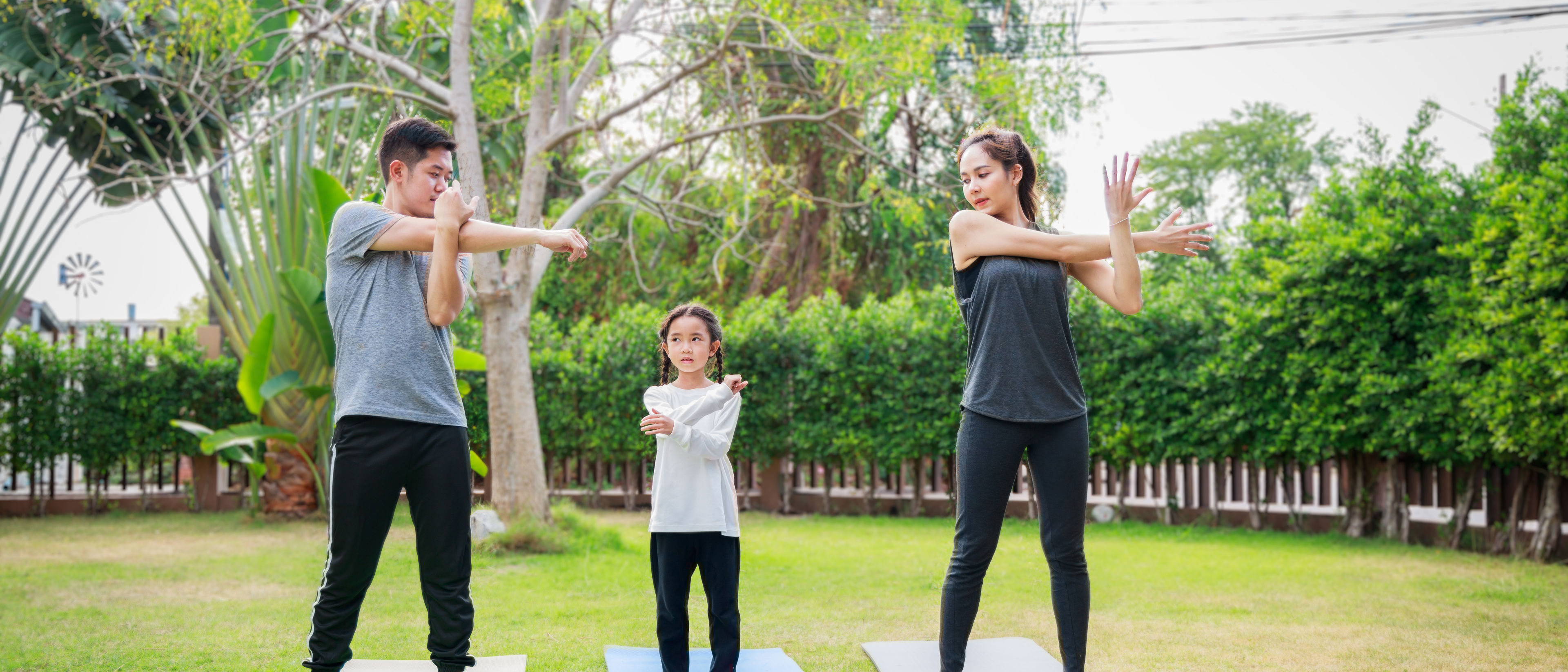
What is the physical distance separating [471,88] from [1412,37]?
7856mm

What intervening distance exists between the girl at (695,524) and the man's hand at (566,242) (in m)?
0.56

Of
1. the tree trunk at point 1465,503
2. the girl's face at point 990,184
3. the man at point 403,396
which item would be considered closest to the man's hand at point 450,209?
the man at point 403,396

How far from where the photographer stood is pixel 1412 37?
8.98 metres

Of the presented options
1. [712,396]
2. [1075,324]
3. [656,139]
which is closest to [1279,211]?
[1075,324]

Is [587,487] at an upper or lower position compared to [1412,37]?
lower

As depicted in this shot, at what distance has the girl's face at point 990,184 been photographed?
272 cm

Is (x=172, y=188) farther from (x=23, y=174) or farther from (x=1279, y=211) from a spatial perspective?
(x=1279, y=211)

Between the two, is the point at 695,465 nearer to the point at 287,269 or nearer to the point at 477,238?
the point at 477,238

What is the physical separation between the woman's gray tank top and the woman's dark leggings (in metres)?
0.04

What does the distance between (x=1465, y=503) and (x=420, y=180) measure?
262 inches

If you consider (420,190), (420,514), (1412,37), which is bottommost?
(420,514)

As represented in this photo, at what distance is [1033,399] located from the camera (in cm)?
255

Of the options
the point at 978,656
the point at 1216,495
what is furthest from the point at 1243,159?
the point at 978,656

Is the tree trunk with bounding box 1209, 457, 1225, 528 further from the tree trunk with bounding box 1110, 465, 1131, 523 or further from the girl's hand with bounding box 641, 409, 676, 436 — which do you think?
the girl's hand with bounding box 641, 409, 676, 436
